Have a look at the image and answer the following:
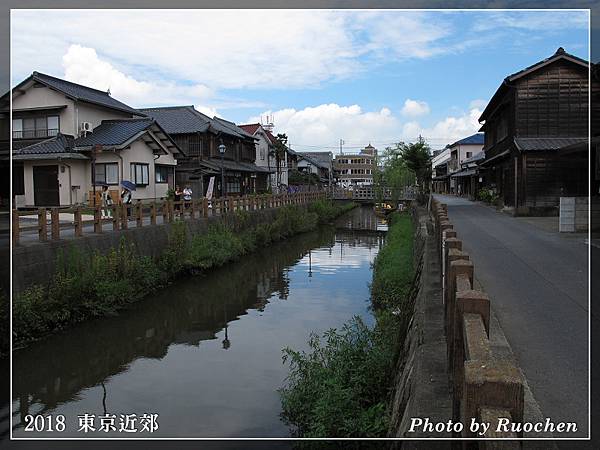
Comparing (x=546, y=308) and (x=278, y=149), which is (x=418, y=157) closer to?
(x=278, y=149)

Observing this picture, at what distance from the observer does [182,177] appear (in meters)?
32.8

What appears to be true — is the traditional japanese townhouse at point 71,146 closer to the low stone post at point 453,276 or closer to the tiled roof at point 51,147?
the tiled roof at point 51,147

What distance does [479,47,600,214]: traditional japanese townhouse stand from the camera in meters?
20.6

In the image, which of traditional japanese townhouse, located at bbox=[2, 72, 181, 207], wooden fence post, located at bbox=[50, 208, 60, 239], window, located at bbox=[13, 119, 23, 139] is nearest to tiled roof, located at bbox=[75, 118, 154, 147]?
traditional japanese townhouse, located at bbox=[2, 72, 181, 207]

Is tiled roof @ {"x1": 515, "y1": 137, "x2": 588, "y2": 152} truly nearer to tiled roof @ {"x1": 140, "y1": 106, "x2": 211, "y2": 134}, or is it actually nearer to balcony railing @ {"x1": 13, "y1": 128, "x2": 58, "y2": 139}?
tiled roof @ {"x1": 140, "y1": 106, "x2": 211, "y2": 134}

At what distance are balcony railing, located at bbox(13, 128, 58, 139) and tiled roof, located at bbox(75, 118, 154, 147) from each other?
1617mm

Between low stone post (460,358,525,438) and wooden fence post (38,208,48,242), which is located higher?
wooden fence post (38,208,48,242)

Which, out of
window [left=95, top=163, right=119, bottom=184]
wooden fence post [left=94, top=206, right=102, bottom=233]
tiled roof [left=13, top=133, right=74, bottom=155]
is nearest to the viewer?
wooden fence post [left=94, top=206, right=102, bottom=233]

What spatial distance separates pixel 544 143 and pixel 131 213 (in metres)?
16.4

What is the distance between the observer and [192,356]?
32.3ft

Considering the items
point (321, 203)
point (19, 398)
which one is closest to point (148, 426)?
point (19, 398)

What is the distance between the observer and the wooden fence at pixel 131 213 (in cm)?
1138

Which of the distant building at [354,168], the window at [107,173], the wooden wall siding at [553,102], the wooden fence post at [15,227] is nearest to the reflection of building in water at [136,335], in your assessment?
the wooden fence post at [15,227]

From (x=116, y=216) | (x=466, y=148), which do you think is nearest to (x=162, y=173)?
(x=116, y=216)
